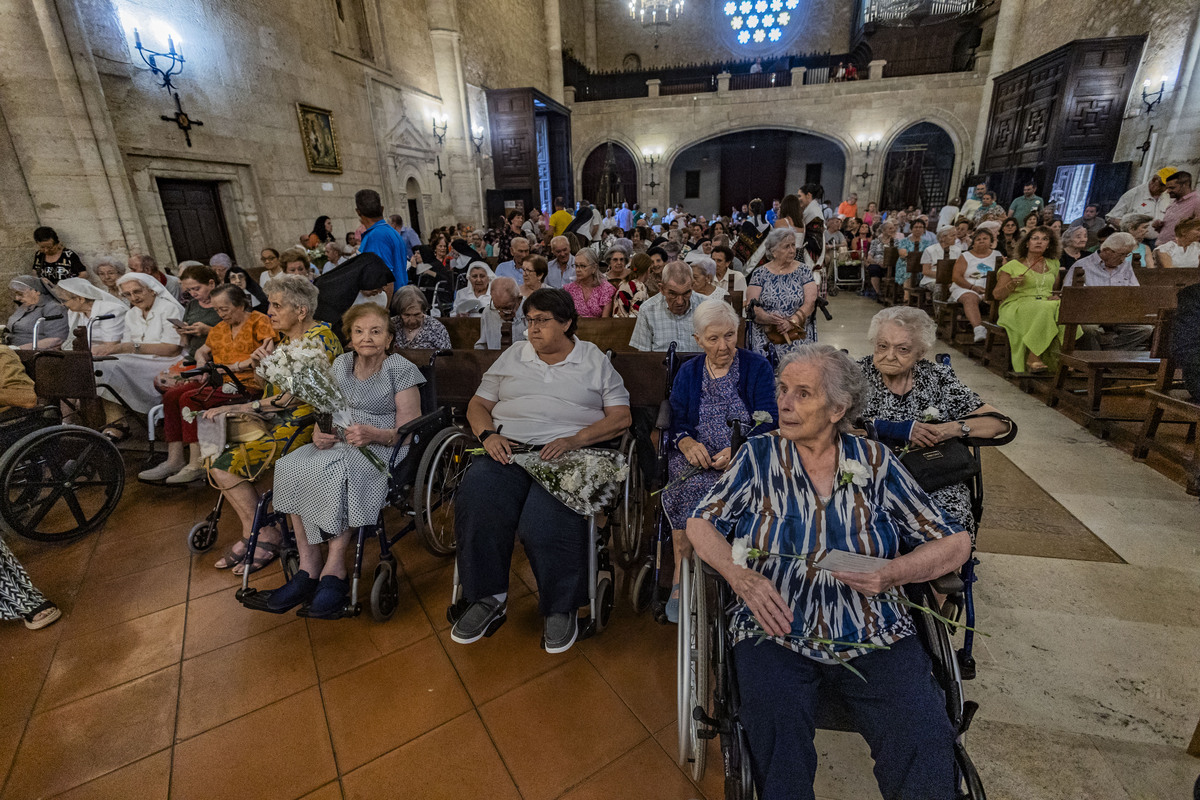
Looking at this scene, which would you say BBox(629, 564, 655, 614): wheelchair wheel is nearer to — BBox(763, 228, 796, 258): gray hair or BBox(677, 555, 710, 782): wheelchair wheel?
BBox(677, 555, 710, 782): wheelchair wheel

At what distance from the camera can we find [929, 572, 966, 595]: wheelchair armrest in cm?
124

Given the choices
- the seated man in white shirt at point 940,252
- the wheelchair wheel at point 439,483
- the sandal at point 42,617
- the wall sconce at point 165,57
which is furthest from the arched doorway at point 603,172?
the sandal at point 42,617

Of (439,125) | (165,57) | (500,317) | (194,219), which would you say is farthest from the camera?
(439,125)

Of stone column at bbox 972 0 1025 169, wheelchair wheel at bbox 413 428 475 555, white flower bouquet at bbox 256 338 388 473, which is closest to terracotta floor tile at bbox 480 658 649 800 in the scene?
wheelchair wheel at bbox 413 428 475 555

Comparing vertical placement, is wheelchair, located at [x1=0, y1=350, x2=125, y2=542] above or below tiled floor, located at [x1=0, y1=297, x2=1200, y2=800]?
above

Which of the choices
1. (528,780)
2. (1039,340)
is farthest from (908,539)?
(1039,340)

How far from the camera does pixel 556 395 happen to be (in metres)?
2.22

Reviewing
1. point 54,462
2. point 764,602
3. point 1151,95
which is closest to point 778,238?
point 764,602

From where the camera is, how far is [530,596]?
2.34 meters

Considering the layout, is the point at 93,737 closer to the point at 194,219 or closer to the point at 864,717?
the point at 864,717

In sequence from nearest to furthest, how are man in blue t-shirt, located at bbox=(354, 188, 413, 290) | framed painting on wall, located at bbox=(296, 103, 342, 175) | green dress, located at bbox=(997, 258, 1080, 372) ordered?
man in blue t-shirt, located at bbox=(354, 188, 413, 290) → green dress, located at bbox=(997, 258, 1080, 372) → framed painting on wall, located at bbox=(296, 103, 342, 175)

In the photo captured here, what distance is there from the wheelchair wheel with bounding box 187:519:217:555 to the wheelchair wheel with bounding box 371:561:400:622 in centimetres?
117

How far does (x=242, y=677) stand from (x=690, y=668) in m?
1.70

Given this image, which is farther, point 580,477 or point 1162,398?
point 1162,398
